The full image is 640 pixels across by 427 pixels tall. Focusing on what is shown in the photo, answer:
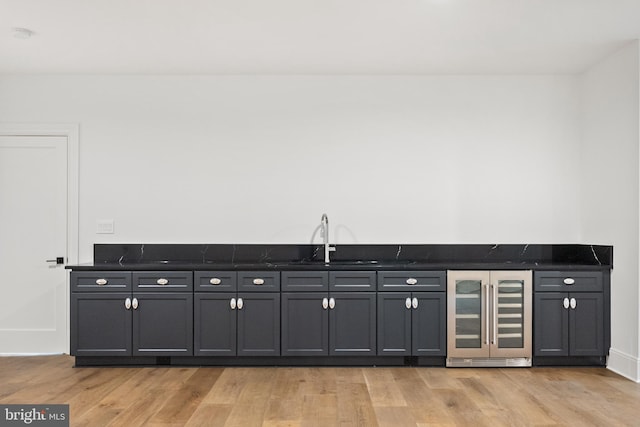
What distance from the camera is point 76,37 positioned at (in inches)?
162

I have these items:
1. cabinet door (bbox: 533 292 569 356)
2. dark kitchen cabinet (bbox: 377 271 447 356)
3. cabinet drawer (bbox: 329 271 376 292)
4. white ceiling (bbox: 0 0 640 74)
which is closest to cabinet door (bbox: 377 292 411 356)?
dark kitchen cabinet (bbox: 377 271 447 356)

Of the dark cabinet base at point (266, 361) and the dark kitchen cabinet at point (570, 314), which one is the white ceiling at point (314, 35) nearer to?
the dark kitchen cabinet at point (570, 314)

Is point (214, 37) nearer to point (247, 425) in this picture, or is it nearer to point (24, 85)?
point (24, 85)

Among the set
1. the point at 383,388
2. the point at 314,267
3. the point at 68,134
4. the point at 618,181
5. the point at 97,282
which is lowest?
the point at 383,388

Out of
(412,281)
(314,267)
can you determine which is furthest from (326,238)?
(412,281)

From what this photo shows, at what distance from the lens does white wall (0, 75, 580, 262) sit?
5.05 meters

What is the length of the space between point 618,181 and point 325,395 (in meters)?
2.91

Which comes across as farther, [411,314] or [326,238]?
[326,238]

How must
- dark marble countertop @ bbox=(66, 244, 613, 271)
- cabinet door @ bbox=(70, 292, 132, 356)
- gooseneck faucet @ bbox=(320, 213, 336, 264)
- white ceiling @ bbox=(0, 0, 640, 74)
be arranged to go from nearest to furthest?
white ceiling @ bbox=(0, 0, 640, 74), cabinet door @ bbox=(70, 292, 132, 356), gooseneck faucet @ bbox=(320, 213, 336, 264), dark marble countertop @ bbox=(66, 244, 613, 271)

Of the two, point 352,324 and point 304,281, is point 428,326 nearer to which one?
point 352,324

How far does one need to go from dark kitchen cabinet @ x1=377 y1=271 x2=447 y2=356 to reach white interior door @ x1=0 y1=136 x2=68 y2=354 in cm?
293

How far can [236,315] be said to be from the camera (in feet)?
14.8

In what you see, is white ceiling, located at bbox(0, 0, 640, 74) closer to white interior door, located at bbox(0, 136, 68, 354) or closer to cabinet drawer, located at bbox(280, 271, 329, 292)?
white interior door, located at bbox(0, 136, 68, 354)

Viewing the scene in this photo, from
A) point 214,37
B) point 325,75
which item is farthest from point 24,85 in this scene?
point 325,75
